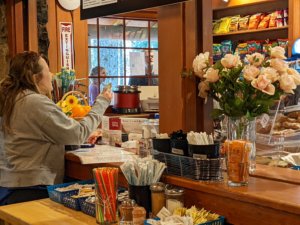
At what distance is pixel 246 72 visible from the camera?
2.03m

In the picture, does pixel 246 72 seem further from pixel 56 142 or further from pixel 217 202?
pixel 56 142

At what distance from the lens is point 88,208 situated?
2.23 meters

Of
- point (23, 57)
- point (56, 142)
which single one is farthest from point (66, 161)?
point (23, 57)

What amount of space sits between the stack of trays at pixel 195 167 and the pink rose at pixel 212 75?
0.36m

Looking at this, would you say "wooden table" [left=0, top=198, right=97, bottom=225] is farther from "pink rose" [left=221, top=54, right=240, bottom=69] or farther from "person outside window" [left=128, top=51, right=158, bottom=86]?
"person outside window" [left=128, top=51, right=158, bottom=86]

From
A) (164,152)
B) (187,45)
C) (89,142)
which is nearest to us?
(164,152)

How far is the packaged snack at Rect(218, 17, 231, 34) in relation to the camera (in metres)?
6.13

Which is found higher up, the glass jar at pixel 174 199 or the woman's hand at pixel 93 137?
the woman's hand at pixel 93 137

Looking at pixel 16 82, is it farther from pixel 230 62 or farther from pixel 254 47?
pixel 254 47

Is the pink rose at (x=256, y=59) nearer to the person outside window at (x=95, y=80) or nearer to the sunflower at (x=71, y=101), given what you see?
the sunflower at (x=71, y=101)

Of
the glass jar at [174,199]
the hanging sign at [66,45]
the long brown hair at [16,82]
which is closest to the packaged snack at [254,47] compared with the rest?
the hanging sign at [66,45]

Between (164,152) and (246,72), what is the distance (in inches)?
19.9

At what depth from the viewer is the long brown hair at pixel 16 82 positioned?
8.93 ft

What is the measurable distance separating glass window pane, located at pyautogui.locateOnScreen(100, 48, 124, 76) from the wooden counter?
13.0ft
